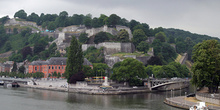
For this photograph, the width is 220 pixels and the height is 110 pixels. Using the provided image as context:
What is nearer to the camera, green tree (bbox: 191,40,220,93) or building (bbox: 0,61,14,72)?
green tree (bbox: 191,40,220,93)

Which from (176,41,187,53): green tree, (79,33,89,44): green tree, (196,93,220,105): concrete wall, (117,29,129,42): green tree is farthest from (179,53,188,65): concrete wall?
(196,93,220,105): concrete wall

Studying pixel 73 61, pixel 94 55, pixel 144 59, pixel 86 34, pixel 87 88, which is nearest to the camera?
pixel 87 88

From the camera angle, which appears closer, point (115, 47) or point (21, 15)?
point (115, 47)

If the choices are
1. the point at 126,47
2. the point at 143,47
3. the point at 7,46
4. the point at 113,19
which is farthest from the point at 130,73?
the point at 7,46

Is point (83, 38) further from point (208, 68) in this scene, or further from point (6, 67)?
point (208, 68)

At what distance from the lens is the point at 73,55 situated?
2530 inches

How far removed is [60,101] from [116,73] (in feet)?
58.3

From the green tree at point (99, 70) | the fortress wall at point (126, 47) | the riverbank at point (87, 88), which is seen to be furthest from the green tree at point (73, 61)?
the fortress wall at point (126, 47)

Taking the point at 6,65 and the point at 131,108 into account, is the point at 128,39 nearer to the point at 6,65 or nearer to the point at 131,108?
the point at 6,65

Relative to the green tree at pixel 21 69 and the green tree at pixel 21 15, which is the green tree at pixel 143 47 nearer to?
the green tree at pixel 21 69

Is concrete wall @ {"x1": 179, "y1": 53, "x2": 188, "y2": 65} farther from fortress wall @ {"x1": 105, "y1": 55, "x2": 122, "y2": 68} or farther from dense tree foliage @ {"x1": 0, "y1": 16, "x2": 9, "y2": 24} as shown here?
dense tree foliage @ {"x1": 0, "y1": 16, "x2": 9, "y2": 24}

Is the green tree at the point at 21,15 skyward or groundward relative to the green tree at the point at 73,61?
skyward

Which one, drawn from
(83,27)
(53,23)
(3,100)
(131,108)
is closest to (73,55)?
(3,100)

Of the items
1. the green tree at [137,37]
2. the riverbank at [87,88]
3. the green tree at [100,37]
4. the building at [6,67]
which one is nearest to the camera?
the riverbank at [87,88]
